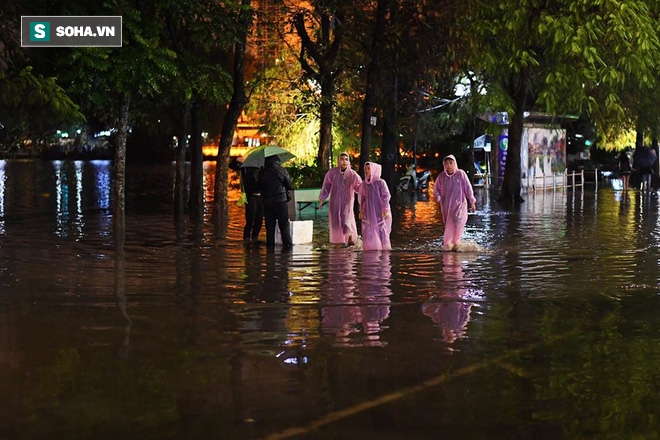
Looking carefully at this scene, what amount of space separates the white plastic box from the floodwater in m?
0.50

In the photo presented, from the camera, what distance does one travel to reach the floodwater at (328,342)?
7215 mm

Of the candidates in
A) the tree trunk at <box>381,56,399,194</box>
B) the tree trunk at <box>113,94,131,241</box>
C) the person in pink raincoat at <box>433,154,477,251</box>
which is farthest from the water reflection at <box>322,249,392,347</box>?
the tree trunk at <box>381,56,399,194</box>

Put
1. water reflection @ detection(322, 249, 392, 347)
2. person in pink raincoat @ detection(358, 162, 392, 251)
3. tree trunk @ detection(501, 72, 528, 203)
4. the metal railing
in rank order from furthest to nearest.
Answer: the metal railing → tree trunk @ detection(501, 72, 528, 203) → person in pink raincoat @ detection(358, 162, 392, 251) → water reflection @ detection(322, 249, 392, 347)

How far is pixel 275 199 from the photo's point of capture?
1956 cm

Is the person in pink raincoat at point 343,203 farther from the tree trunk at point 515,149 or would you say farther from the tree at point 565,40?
the tree trunk at point 515,149

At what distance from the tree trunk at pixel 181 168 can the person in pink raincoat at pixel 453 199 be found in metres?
9.97

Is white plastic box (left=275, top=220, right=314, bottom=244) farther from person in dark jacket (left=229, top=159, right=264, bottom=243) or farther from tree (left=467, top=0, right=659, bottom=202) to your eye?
tree (left=467, top=0, right=659, bottom=202)

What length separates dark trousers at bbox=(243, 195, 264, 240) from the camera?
20.9 meters

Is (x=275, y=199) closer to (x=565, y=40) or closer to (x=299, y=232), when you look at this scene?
(x=299, y=232)

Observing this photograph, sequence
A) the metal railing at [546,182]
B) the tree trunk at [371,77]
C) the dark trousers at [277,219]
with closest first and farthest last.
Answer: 1. the dark trousers at [277,219]
2. the tree trunk at [371,77]
3. the metal railing at [546,182]

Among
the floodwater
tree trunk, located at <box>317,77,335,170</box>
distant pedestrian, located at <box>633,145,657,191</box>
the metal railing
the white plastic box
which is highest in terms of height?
tree trunk, located at <box>317,77,335,170</box>

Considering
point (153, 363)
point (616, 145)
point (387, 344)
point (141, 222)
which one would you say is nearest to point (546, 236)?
point (141, 222)

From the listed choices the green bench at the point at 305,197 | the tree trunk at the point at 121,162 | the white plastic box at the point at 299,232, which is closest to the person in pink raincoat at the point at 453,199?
the white plastic box at the point at 299,232

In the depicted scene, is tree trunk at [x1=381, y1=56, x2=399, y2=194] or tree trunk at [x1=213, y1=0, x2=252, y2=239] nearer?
tree trunk at [x1=213, y1=0, x2=252, y2=239]
